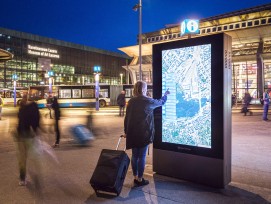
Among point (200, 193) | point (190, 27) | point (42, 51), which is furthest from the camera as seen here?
point (42, 51)

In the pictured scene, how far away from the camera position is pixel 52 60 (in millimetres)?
83438

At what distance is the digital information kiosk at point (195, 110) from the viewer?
198 inches

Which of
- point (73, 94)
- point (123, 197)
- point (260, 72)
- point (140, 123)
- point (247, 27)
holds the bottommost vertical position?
point (123, 197)

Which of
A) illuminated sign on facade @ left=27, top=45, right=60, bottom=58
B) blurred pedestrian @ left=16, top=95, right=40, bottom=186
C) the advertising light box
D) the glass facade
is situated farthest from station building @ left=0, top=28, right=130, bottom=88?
the advertising light box

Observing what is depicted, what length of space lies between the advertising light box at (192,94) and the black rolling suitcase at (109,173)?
1302 millimetres

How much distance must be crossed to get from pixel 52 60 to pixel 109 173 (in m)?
83.4

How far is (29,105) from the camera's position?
19.4 feet

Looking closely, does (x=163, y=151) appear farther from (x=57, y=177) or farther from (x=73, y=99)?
(x=73, y=99)

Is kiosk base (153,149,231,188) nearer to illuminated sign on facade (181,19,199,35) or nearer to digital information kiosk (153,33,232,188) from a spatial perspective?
digital information kiosk (153,33,232,188)

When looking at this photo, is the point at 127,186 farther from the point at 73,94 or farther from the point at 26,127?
the point at 73,94

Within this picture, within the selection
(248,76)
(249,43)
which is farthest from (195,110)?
(249,43)

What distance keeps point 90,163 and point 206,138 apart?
3.13 m

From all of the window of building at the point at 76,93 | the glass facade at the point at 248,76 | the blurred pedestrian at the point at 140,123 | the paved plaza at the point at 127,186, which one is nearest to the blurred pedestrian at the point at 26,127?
the paved plaza at the point at 127,186

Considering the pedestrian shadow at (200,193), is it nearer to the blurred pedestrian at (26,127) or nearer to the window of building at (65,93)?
the blurred pedestrian at (26,127)
